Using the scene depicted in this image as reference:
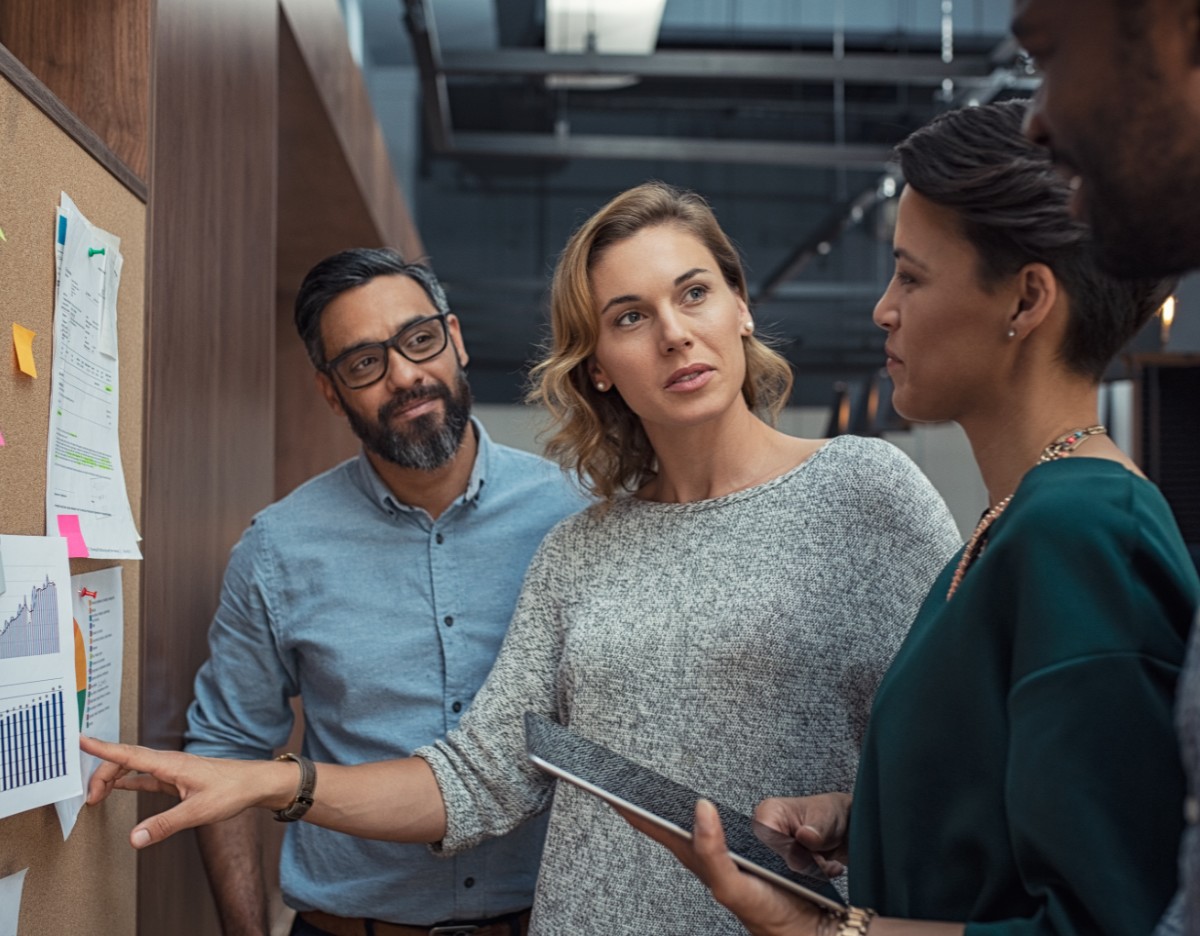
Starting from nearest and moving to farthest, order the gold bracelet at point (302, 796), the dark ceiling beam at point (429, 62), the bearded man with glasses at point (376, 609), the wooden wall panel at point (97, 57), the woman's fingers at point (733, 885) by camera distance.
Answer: the woman's fingers at point (733, 885), the gold bracelet at point (302, 796), the wooden wall panel at point (97, 57), the bearded man with glasses at point (376, 609), the dark ceiling beam at point (429, 62)

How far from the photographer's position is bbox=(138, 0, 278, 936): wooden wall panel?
1893 mm

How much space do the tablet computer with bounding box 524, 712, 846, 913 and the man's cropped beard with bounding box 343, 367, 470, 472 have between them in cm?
85

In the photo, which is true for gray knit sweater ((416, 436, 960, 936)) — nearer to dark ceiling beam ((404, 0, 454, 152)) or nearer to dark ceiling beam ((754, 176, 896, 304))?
dark ceiling beam ((404, 0, 454, 152))

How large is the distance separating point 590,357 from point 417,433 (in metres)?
0.37

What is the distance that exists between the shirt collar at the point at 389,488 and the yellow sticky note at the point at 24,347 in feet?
2.62

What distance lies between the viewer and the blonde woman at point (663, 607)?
5.13 feet

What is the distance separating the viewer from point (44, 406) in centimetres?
143

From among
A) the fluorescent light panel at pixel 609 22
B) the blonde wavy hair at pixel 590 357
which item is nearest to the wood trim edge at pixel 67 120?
the blonde wavy hair at pixel 590 357

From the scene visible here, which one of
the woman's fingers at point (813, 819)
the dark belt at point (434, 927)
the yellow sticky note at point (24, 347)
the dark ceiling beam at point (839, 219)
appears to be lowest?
the dark belt at point (434, 927)

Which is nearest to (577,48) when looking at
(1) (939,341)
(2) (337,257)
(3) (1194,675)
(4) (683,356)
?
(2) (337,257)

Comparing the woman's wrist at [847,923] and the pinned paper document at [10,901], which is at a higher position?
the woman's wrist at [847,923]

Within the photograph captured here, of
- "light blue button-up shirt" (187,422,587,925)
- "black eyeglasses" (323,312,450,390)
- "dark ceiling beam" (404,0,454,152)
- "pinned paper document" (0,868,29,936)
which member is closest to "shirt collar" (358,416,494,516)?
"light blue button-up shirt" (187,422,587,925)

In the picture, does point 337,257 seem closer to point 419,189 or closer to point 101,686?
point 101,686

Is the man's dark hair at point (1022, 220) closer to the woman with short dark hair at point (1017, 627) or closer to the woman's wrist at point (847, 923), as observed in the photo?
the woman with short dark hair at point (1017, 627)
